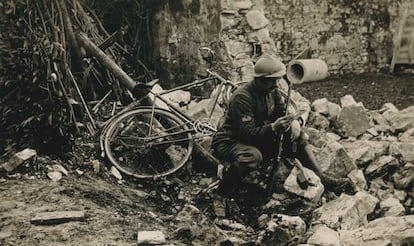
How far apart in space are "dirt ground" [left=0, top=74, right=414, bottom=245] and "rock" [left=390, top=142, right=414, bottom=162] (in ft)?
7.82

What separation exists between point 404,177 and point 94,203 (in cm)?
373

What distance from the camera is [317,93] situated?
11.7 metres

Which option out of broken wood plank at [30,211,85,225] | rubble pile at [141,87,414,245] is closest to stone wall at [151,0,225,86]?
rubble pile at [141,87,414,245]

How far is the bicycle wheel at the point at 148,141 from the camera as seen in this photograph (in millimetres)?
6836

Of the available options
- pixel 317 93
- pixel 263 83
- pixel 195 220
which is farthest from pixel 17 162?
pixel 317 93

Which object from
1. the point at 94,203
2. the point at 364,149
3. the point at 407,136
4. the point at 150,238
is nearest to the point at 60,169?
the point at 94,203

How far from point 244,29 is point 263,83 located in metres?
2.85

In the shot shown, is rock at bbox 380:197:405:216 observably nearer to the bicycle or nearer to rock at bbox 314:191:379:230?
rock at bbox 314:191:379:230

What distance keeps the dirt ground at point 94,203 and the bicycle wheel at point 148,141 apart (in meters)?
0.21

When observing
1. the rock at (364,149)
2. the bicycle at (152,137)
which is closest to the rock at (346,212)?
the rock at (364,149)

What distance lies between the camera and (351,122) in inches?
322

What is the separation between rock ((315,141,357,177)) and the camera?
23.1 feet

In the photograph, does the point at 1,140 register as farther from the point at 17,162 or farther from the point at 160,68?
the point at 160,68

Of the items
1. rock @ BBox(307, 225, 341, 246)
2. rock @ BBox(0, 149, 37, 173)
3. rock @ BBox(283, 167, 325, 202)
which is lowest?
rock @ BBox(283, 167, 325, 202)
